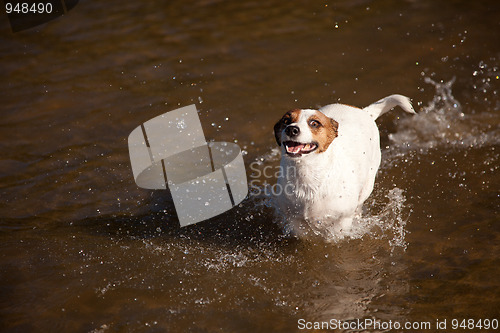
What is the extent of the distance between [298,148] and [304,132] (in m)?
0.13

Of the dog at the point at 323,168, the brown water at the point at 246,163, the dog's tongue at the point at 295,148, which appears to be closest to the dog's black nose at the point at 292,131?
the dog at the point at 323,168

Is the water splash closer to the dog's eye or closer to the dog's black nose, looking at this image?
the dog's eye

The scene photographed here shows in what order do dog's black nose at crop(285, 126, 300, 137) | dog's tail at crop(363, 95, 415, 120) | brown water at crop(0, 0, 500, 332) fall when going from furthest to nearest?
dog's tail at crop(363, 95, 415, 120), brown water at crop(0, 0, 500, 332), dog's black nose at crop(285, 126, 300, 137)

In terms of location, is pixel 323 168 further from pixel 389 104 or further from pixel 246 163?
pixel 246 163

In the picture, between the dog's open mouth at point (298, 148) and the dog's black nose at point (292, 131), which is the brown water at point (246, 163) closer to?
the dog's open mouth at point (298, 148)

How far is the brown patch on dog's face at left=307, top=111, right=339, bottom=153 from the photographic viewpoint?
3.74 meters

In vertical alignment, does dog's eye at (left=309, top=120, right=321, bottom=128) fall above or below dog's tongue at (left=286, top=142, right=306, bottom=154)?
above

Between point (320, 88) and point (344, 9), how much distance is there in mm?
2026

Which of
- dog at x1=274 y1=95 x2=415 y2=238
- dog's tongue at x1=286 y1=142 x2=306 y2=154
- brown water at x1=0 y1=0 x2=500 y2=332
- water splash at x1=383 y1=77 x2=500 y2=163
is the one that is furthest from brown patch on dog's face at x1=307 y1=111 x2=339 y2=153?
water splash at x1=383 y1=77 x2=500 y2=163

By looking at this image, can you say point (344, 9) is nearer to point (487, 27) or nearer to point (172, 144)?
point (487, 27)

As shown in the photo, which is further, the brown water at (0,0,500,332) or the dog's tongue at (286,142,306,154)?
the brown water at (0,0,500,332)

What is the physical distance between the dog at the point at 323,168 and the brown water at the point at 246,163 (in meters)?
0.40

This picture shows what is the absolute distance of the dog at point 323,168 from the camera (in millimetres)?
3762

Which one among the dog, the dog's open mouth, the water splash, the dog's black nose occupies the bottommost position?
the water splash
